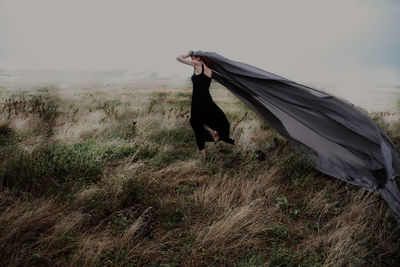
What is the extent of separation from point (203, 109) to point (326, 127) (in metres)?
2.02

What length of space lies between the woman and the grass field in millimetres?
442

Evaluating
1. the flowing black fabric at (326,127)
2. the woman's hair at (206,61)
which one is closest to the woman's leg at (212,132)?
the flowing black fabric at (326,127)

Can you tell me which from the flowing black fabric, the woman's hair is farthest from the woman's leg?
the woman's hair

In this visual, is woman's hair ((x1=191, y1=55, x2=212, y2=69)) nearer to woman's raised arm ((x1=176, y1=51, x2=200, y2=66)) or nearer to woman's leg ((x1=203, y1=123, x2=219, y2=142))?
woman's raised arm ((x1=176, y1=51, x2=200, y2=66))

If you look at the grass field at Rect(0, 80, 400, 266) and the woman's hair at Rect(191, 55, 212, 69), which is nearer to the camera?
the grass field at Rect(0, 80, 400, 266)

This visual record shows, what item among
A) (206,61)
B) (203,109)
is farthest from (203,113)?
(206,61)

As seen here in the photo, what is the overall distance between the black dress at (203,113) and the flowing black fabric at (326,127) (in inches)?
17.0

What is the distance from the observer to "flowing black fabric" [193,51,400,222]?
3.37m

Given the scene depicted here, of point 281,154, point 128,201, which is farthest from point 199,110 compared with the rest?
point 128,201

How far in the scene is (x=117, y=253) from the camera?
2119 millimetres

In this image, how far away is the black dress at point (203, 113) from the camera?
4.37 meters

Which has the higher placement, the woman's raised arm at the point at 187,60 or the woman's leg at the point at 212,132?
the woman's raised arm at the point at 187,60

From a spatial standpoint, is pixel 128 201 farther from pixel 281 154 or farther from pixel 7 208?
pixel 281 154

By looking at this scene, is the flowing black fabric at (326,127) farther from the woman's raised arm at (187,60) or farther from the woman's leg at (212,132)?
the woman's leg at (212,132)
